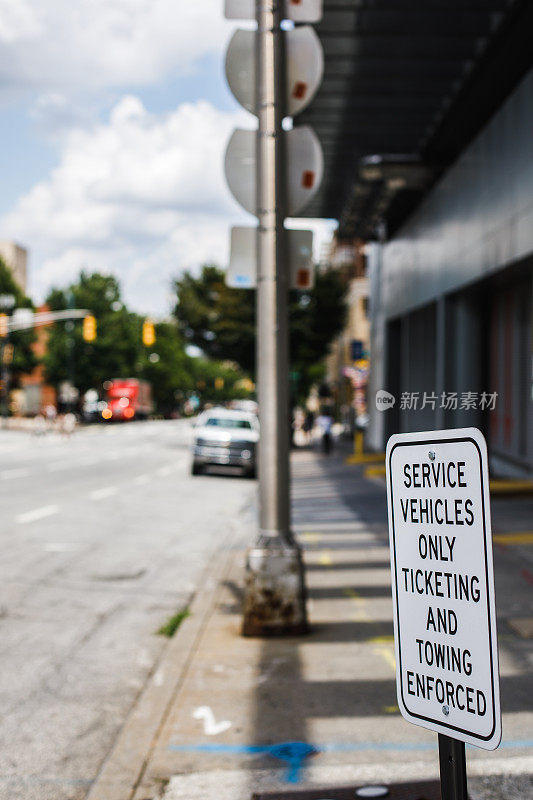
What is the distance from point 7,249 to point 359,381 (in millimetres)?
76974

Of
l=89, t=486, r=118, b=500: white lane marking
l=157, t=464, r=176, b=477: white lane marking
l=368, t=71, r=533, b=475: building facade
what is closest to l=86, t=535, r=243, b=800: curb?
l=368, t=71, r=533, b=475: building facade

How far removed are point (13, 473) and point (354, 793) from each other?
21.4 m

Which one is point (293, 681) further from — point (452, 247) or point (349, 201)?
point (349, 201)

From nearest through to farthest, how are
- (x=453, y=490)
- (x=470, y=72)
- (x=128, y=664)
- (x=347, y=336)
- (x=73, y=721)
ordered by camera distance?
(x=453, y=490), (x=73, y=721), (x=128, y=664), (x=470, y=72), (x=347, y=336)

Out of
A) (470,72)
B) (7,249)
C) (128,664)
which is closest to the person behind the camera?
(128,664)

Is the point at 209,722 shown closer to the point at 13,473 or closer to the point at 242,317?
the point at 13,473

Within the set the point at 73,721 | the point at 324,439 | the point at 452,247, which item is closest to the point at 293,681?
the point at 73,721

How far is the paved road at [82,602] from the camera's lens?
16.1 ft

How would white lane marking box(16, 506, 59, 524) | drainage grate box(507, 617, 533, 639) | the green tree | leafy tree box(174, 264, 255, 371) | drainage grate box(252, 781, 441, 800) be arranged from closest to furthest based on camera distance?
drainage grate box(252, 781, 441, 800)
drainage grate box(507, 617, 533, 639)
white lane marking box(16, 506, 59, 524)
leafy tree box(174, 264, 255, 371)
the green tree

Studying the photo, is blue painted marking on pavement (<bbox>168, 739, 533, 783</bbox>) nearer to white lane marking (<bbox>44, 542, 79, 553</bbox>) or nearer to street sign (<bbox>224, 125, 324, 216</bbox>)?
street sign (<bbox>224, 125, 324, 216</bbox>)

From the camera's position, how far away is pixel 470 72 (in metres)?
16.0

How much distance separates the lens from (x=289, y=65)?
22.6 ft

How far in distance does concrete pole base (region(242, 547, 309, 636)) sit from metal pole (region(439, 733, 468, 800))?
3953 mm

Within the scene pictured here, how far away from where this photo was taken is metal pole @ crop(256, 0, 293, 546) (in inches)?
263
